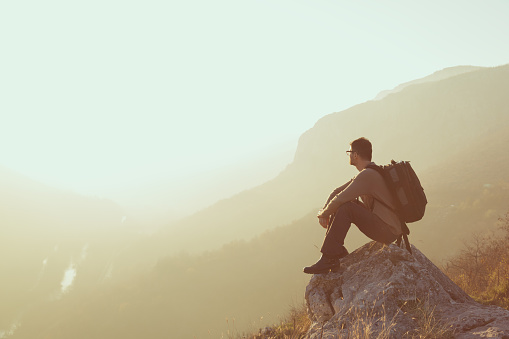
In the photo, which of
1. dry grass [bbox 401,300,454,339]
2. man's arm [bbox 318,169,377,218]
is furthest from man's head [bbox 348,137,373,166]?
dry grass [bbox 401,300,454,339]

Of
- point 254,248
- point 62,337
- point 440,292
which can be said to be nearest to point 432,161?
point 254,248

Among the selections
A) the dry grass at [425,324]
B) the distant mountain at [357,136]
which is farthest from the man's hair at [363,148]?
the distant mountain at [357,136]

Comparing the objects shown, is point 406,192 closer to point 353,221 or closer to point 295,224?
point 353,221

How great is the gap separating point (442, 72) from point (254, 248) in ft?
371

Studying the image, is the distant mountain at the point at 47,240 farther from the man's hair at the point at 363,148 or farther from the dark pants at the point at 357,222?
the man's hair at the point at 363,148

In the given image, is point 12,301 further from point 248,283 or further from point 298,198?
point 298,198

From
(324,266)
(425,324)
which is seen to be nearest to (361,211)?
(324,266)

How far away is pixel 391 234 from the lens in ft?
13.6

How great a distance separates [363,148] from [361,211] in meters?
0.99

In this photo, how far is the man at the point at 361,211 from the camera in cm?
394

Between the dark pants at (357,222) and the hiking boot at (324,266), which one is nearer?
the dark pants at (357,222)

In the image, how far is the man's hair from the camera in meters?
4.25

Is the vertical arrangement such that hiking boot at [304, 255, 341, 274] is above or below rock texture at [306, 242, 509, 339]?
above

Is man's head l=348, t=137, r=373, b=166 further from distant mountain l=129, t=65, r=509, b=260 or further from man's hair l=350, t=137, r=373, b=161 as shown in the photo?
distant mountain l=129, t=65, r=509, b=260
